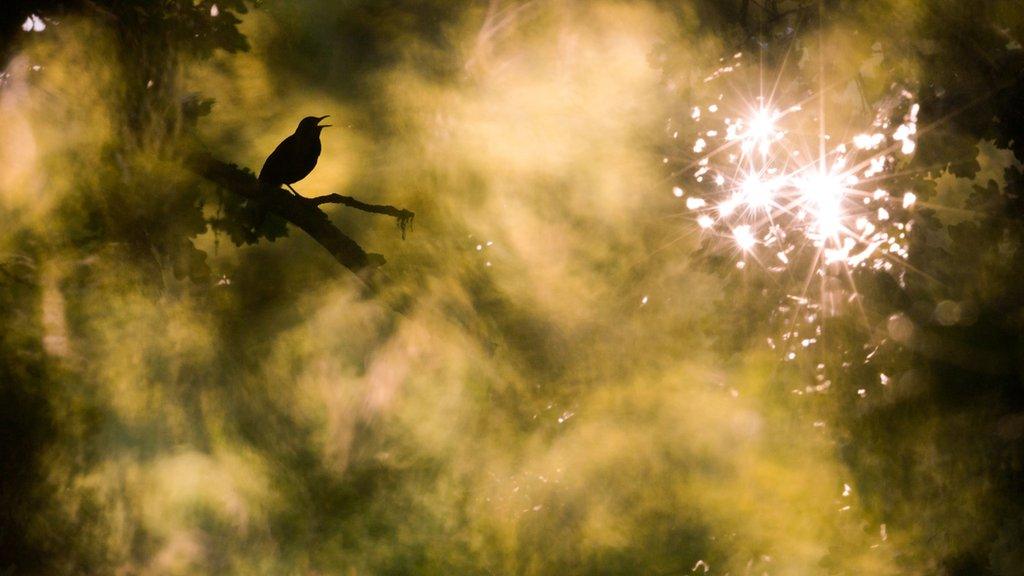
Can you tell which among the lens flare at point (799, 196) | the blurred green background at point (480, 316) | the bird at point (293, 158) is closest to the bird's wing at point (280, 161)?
the bird at point (293, 158)

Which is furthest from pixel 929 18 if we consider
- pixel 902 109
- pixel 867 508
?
pixel 867 508

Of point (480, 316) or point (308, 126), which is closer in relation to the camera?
point (308, 126)

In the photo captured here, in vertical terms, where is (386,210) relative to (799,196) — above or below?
above

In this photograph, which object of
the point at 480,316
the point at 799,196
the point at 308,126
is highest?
the point at 308,126

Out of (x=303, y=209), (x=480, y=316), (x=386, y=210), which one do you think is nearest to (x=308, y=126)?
(x=303, y=209)

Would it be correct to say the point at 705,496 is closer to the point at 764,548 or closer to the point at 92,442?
the point at 764,548

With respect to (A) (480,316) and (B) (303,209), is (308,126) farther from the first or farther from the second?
(A) (480,316)
